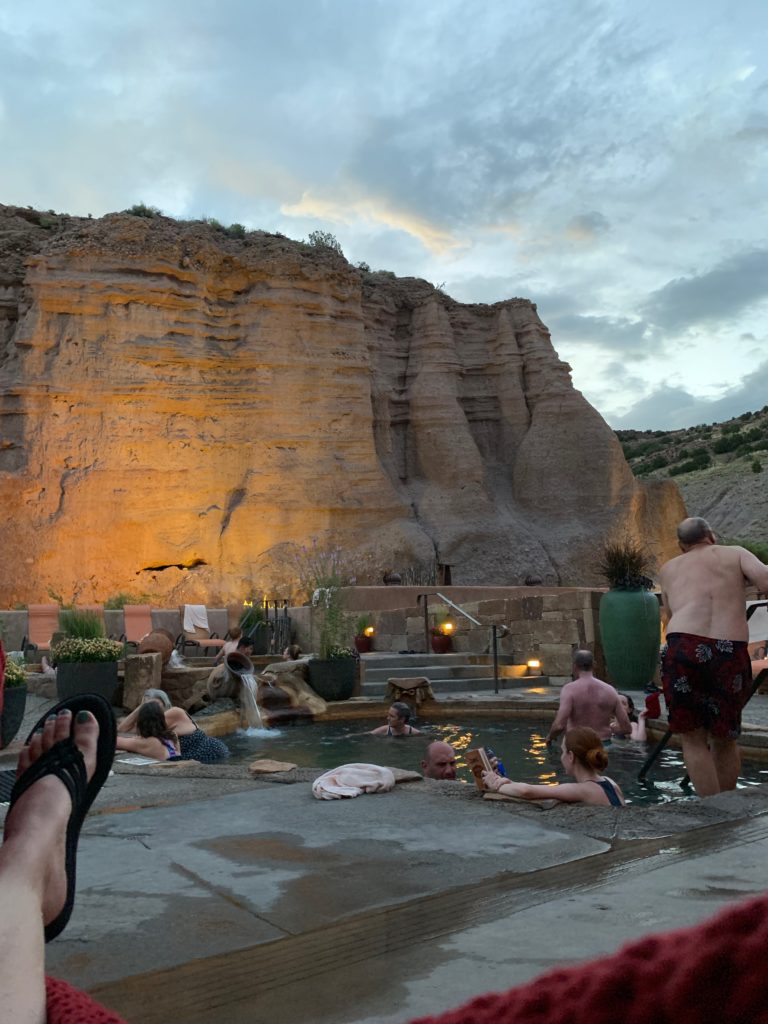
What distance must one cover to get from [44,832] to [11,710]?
5711mm

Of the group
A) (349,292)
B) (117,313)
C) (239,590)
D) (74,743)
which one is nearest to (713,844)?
(74,743)

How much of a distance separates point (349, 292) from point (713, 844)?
89.2ft

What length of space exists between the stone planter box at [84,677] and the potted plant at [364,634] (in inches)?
303

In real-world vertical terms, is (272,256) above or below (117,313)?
above

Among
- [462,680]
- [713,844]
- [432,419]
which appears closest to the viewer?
[713,844]

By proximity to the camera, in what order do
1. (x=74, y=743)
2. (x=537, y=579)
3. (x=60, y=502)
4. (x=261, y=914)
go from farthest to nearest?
(x=537, y=579)
(x=60, y=502)
(x=261, y=914)
(x=74, y=743)

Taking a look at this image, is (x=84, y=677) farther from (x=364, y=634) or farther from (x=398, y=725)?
(x=364, y=634)

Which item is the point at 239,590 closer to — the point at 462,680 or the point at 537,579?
the point at 537,579

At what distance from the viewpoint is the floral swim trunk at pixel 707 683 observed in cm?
464

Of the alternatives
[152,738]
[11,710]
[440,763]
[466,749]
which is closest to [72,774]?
[440,763]

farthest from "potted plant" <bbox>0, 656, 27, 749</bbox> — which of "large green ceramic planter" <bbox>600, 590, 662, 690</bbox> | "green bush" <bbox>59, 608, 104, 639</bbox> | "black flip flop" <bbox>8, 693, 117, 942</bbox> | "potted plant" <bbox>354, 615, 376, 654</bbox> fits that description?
"potted plant" <bbox>354, 615, 376, 654</bbox>

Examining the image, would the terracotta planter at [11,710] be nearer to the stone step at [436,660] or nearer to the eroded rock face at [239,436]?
the stone step at [436,660]

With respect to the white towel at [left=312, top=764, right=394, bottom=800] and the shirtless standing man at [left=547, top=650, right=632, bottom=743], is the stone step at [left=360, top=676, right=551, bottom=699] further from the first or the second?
the white towel at [left=312, top=764, right=394, bottom=800]

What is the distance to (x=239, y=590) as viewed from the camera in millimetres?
25250
